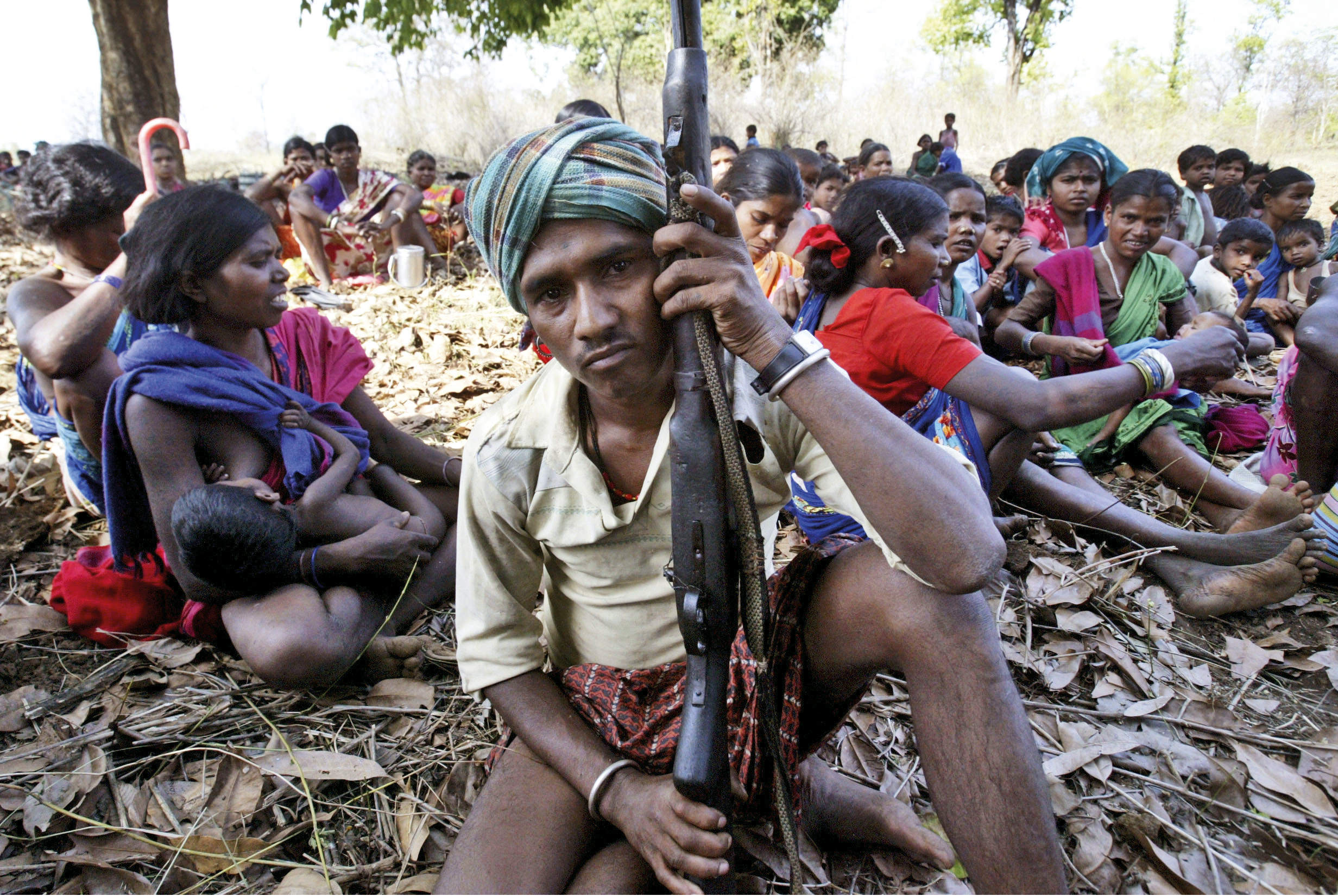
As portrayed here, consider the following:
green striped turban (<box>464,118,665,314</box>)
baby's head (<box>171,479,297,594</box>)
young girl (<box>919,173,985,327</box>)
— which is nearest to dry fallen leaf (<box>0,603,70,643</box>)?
baby's head (<box>171,479,297,594</box>)

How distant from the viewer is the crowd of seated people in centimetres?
129

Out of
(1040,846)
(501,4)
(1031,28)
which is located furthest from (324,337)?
(1031,28)

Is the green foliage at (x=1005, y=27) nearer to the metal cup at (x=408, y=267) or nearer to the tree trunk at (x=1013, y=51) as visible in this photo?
the tree trunk at (x=1013, y=51)

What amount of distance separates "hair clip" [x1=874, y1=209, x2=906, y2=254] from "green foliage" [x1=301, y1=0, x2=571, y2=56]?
24.2ft

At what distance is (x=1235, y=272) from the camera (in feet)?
18.1

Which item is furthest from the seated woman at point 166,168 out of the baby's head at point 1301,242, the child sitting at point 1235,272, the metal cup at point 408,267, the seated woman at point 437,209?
the baby's head at point 1301,242

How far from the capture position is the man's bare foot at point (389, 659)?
2.54 m

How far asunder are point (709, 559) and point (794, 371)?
35 centimetres

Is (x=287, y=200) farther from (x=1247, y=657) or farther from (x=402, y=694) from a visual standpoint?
(x=1247, y=657)

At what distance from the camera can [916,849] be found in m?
1.64

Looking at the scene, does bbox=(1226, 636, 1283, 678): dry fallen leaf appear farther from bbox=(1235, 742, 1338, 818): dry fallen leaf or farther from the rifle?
the rifle

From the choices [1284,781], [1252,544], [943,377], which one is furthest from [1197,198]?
[1284,781]

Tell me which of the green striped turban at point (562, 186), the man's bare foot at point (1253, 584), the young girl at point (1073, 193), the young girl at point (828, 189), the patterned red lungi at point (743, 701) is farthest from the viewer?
the young girl at point (828, 189)

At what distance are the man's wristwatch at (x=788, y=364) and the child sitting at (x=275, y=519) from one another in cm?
181
